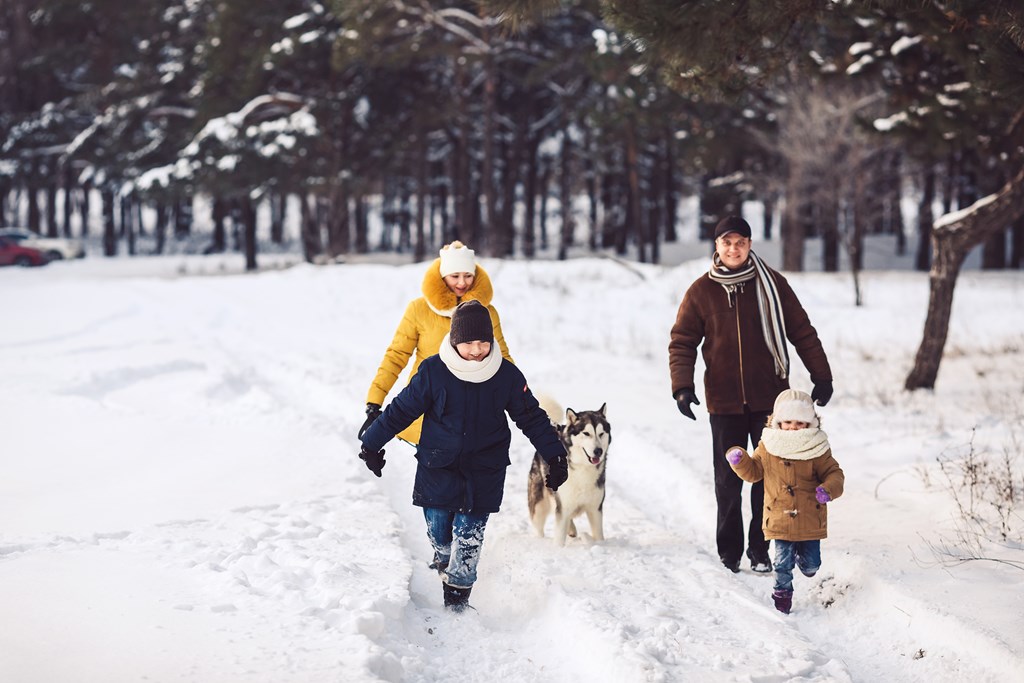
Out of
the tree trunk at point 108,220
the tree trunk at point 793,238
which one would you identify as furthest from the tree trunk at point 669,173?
the tree trunk at point 108,220

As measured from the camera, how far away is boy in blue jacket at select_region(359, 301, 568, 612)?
4648mm

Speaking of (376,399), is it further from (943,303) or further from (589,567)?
(943,303)

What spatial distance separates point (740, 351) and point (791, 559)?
1.40 m

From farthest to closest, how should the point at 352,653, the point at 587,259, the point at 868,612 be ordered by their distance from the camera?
the point at 587,259
the point at 868,612
the point at 352,653

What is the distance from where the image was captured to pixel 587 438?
19.5ft

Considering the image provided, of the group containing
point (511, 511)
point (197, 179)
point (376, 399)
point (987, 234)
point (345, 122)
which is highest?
point (345, 122)

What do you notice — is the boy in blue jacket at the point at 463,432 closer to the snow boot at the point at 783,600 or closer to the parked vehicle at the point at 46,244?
the snow boot at the point at 783,600

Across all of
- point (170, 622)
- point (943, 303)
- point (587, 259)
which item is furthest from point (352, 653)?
point (587, 259)

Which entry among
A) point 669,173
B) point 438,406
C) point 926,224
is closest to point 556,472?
point 438,406

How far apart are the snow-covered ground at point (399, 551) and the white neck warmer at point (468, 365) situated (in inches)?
50.7

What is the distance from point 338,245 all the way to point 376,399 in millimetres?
27651

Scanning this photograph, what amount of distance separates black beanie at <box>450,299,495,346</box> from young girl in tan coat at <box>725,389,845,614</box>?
5.22 feet

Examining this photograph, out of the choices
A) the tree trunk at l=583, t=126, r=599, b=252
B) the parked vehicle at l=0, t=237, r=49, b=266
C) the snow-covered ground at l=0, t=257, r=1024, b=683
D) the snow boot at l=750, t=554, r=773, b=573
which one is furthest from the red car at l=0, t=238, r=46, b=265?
the snow boot at l=750, t=554, r=773, b=573

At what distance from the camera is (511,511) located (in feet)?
23.2
